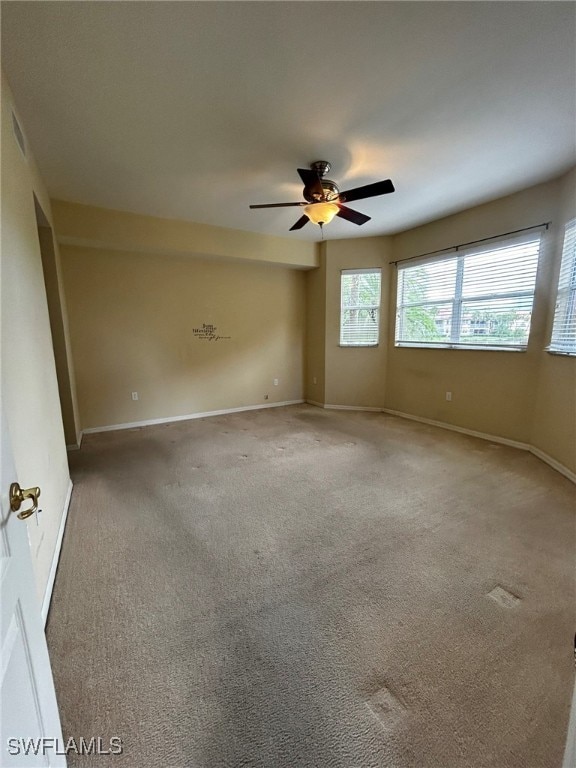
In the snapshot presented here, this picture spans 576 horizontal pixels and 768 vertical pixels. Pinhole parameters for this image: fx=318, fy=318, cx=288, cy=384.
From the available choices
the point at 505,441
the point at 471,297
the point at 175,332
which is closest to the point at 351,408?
the point at 505,441

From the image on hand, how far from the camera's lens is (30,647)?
0.79 metres

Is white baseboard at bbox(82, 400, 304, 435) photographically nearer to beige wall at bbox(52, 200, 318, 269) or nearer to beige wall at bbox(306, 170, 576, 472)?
beige wall at bbox(306, 170, 576, 472)

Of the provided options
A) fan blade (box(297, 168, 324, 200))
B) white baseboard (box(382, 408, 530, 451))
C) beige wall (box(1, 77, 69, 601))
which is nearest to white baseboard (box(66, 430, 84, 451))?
beige wall (box(1, 77, 69, 601))

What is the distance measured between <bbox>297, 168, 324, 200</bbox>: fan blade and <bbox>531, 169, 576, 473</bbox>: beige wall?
7.63 ft

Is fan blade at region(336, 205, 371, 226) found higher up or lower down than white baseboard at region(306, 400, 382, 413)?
higher up

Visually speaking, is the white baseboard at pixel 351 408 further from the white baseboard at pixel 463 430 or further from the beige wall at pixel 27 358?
the beige wall at pixel 27 358

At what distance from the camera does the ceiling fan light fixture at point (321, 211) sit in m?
2.78

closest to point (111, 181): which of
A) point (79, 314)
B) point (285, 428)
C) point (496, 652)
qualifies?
point (79, 314)

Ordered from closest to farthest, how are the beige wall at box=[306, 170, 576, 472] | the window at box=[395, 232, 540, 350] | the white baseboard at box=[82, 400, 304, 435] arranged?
the beige wall at box=[306, 170, 576, 472], the window at box=[395, 232, 540, 350], the white baseboard at box=[82, 400, 304, 435]

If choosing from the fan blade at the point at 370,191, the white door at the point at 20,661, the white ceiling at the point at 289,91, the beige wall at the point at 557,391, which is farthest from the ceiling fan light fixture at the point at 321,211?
the white door at the point at 20,661

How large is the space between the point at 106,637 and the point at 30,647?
0.79m

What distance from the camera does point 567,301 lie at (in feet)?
9.85

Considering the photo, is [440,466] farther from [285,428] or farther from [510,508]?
[285,428]

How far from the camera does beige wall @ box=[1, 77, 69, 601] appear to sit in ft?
4.77
